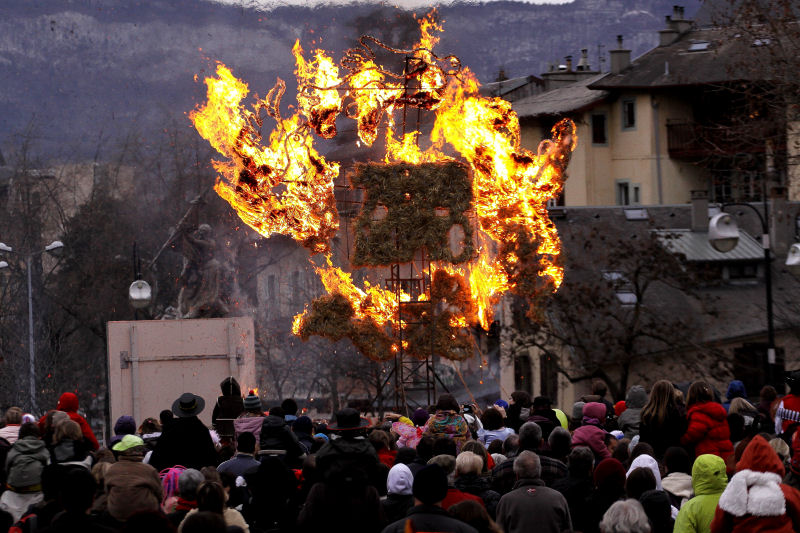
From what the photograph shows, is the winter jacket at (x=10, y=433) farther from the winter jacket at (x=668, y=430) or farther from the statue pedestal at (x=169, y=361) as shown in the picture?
the statue pedestal at (x=169, y=361)

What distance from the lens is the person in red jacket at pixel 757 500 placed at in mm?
8922

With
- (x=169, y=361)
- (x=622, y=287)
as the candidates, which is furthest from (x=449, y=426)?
(x=622, y=287)

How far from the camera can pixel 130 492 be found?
30.9 feet

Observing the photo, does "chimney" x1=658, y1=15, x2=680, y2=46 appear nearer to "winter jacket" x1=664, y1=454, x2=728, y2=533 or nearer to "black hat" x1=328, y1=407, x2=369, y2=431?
"black hat" x1=328, y1=407, x2=369, y2=431

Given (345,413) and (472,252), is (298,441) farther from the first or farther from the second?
(472,252)

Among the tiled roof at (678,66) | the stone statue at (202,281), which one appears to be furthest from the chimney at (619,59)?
the stone statue at (202,281)

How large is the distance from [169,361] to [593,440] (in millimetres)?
11409

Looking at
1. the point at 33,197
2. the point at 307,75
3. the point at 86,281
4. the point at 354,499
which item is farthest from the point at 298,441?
the point at 33,197

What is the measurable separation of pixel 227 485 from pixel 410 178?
31.6 feet

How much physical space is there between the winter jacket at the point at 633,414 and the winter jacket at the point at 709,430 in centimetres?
200

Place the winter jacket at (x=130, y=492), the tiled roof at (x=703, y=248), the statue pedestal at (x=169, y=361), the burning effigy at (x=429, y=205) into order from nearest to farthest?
the winter jacket at (x=130, y=492) < the burning effigy at (x=429, y=205) < the statue pedestal at (x=169, y=361) < the tiled roof at (x=703, y=248)

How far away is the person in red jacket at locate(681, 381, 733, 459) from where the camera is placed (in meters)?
12.5

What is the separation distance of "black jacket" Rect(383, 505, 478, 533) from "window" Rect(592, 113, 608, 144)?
158 feet

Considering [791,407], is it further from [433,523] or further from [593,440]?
[433,523]
